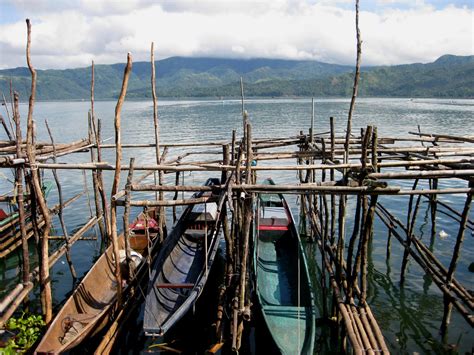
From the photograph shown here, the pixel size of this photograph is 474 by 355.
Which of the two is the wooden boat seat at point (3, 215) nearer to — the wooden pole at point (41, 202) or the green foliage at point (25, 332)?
the green foliage at point (25, 332)

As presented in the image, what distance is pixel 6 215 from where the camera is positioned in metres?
15.7

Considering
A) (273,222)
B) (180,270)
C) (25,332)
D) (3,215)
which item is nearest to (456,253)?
(273,222)

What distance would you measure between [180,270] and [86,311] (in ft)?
9.98

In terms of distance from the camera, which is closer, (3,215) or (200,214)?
(200,214)

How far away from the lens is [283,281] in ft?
36.9

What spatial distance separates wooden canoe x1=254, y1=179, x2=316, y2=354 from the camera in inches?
332

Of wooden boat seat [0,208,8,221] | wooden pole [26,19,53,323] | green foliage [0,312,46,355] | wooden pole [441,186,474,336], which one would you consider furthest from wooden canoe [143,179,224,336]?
wooden boat seat [0,208,8,221]

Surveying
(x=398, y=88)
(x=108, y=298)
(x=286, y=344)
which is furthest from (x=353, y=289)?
(x=398, y=88)

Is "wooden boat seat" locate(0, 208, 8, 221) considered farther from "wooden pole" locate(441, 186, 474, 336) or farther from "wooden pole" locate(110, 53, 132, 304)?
"wooden pole" locate(441, 186, 474, 336)

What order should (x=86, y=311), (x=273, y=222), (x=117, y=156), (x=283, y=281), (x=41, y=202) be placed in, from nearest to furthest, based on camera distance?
(x=117, y=156) → (x=41, y=202) → (x=86, y=311) → (x=283, y=281) → (x=273, y=222)

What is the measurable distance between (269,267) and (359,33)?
7497 mm

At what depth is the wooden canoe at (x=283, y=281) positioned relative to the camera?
842 cm

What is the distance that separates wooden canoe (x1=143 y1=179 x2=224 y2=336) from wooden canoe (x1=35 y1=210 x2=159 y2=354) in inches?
39.0

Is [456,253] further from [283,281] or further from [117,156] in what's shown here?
[117,156]
